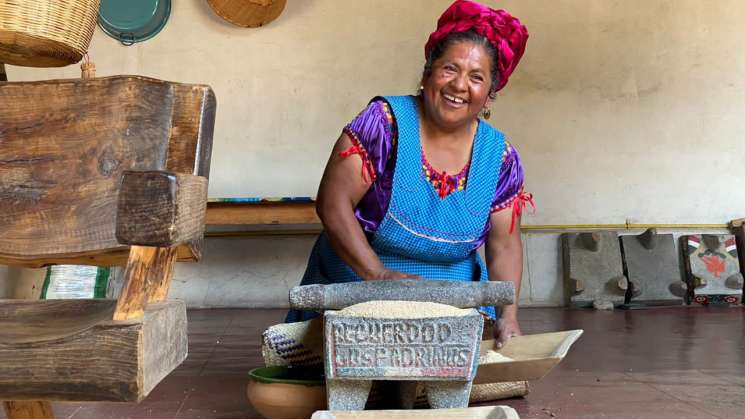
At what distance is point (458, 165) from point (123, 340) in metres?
1.44

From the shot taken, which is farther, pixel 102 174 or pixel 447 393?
pixel 447 393

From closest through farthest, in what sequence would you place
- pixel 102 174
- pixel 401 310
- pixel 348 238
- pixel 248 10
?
pixel 102 174 → pixel 401 310 → pixel 348 238 → pixel 248 10

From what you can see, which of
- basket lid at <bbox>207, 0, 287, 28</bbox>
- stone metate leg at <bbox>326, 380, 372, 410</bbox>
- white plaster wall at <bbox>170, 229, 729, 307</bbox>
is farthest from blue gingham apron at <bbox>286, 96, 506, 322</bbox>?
basket lid at <bbox>207, 0, 287, 28</bbox>

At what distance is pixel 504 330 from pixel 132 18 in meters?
4.43

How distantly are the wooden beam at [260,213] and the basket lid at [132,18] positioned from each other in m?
1.71

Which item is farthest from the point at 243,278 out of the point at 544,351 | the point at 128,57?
the point at 544,351

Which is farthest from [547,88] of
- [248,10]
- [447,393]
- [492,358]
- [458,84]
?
[447,393]

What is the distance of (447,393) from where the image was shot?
1493 mm

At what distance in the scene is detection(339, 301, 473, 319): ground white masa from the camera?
1419 millimetres

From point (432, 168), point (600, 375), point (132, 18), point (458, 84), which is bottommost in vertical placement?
point (600, 375)

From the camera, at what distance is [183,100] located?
44.4 inches

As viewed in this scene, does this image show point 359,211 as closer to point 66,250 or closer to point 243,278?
point 66,250

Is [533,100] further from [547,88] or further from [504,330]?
[504,330]

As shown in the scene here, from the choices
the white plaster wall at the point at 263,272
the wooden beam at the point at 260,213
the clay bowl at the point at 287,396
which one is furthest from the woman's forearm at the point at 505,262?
the white plaster wall at the point at 263,272
